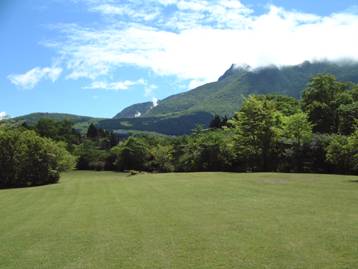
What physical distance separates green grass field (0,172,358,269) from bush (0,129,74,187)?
36205 millimetres

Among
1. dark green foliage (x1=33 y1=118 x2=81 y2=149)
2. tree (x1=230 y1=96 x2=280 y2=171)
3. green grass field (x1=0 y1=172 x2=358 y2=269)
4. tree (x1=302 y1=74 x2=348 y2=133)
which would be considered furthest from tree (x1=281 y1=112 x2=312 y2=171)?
dark green foliage (x1=33 y1=118 x2=81 y2=149)

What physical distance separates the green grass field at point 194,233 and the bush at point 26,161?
36.2 m

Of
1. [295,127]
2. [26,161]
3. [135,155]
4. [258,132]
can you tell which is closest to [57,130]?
[135,155]

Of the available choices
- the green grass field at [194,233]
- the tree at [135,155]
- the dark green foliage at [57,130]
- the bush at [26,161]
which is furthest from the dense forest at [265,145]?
the dark green foliage at [57,130]

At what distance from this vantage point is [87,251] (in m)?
14.1

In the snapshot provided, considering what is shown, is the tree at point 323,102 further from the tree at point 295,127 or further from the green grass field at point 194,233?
the green grass field at point 194,233

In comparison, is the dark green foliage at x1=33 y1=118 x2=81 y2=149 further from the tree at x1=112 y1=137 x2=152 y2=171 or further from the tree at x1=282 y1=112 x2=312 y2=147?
the tree at x1=282 y1=112 x2=312 y2=147

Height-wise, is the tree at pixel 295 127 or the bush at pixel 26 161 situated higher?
the tree at pixel 295 127

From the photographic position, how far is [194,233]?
15.6 m

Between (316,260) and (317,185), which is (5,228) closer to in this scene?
(316,260)

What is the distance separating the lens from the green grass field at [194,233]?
40.0 ft

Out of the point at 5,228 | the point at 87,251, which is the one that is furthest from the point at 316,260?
the point at 5,228

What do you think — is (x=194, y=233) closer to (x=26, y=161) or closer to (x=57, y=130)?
(x=26, y=161)

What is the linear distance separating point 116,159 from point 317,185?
303 feet
